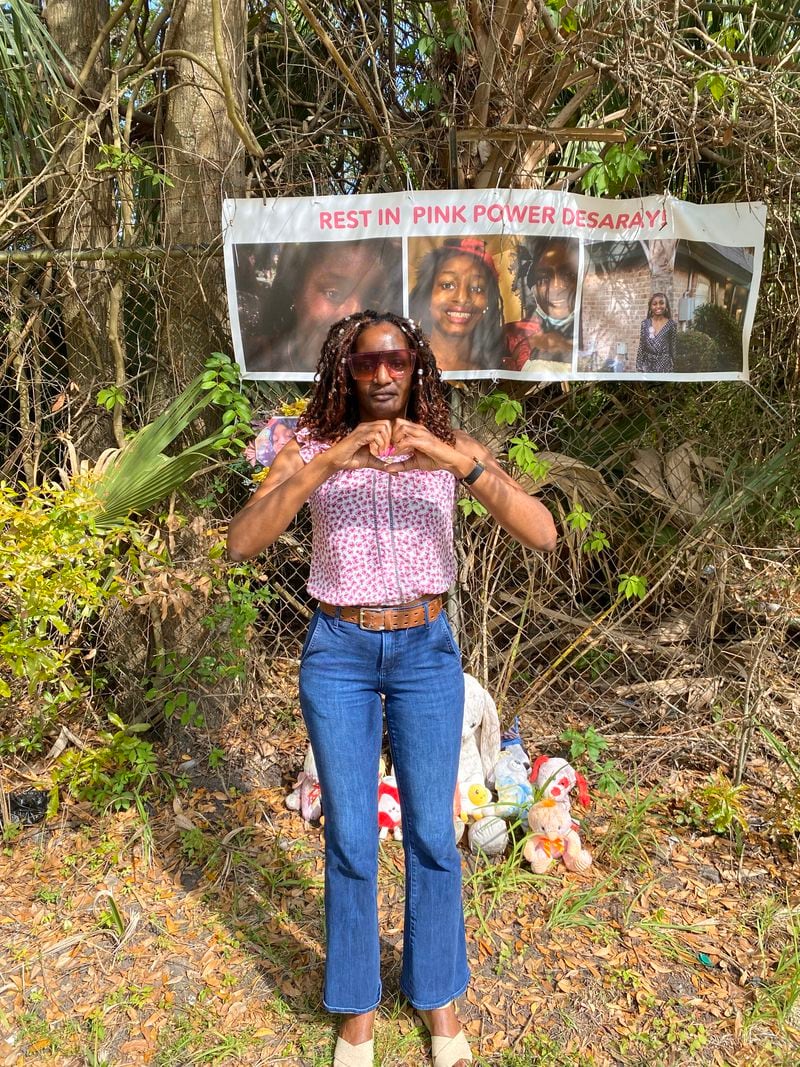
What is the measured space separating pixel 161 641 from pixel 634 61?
2842 mm

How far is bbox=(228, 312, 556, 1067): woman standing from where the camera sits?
72.6 inches

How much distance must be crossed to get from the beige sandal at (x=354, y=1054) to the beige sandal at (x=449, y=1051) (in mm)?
18

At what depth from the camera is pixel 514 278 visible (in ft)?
9.25

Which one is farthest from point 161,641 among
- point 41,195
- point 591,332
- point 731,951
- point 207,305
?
Result: point 731,951

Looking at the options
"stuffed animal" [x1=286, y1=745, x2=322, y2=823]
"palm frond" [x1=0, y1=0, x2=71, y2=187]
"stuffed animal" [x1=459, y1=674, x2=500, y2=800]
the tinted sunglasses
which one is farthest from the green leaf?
"palm frond" [x1=0, y1=0, x2=71, y2=187]

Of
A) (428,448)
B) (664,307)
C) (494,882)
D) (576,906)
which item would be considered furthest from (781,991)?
(664,307)

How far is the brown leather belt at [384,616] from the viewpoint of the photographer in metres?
1.84

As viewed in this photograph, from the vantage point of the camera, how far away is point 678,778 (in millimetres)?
3264

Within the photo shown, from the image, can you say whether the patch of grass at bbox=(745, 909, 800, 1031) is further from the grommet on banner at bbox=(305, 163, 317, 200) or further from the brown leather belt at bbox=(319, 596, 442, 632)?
the grommet on banner at bbox=(305, 163, 317, 200)

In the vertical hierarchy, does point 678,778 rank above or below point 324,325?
below

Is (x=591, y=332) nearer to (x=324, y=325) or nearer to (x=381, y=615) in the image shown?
(x=324, y=325)

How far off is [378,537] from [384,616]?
19 cm

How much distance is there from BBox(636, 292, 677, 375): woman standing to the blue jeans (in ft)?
5.01

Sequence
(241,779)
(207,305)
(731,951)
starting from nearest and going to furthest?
(731,951) < (207,305) < (241,779)
